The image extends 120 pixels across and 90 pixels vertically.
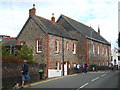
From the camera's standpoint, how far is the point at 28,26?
1283 inches

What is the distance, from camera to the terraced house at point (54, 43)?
3020 cm

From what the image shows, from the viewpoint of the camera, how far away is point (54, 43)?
31.5m

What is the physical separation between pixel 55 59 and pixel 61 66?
2137mm

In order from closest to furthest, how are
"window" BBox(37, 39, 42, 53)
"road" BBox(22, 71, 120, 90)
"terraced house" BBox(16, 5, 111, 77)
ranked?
1. "road" BBox(22, 71, 120, 90)
2. "terraced house" BBox(16, 5, 111, 77)
3. "window" BBox(37, 39, 42, 53)

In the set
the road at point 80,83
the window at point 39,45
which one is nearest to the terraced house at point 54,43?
the window at point 39,45

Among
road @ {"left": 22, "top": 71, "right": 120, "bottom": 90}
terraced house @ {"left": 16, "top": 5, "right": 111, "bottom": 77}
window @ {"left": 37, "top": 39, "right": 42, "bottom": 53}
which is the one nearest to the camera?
road @ {"left": 22, "top": 71, "right": 120, "bottom": 90}

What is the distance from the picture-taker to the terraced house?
30.2 meters

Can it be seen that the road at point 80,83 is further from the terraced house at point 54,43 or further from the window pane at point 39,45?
the window pane at point 39,45

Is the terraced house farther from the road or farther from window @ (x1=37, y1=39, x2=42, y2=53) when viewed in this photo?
the road

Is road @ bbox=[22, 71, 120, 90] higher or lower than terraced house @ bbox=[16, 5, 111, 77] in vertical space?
lower

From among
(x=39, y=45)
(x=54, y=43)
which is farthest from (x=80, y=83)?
(x=39, y=45)

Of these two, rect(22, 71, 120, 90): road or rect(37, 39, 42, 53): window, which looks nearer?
rect(22, 71, 120, 90): road

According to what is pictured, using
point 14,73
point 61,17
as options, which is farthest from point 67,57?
point 14,73

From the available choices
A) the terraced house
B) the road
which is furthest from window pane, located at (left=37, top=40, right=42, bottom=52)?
the road
